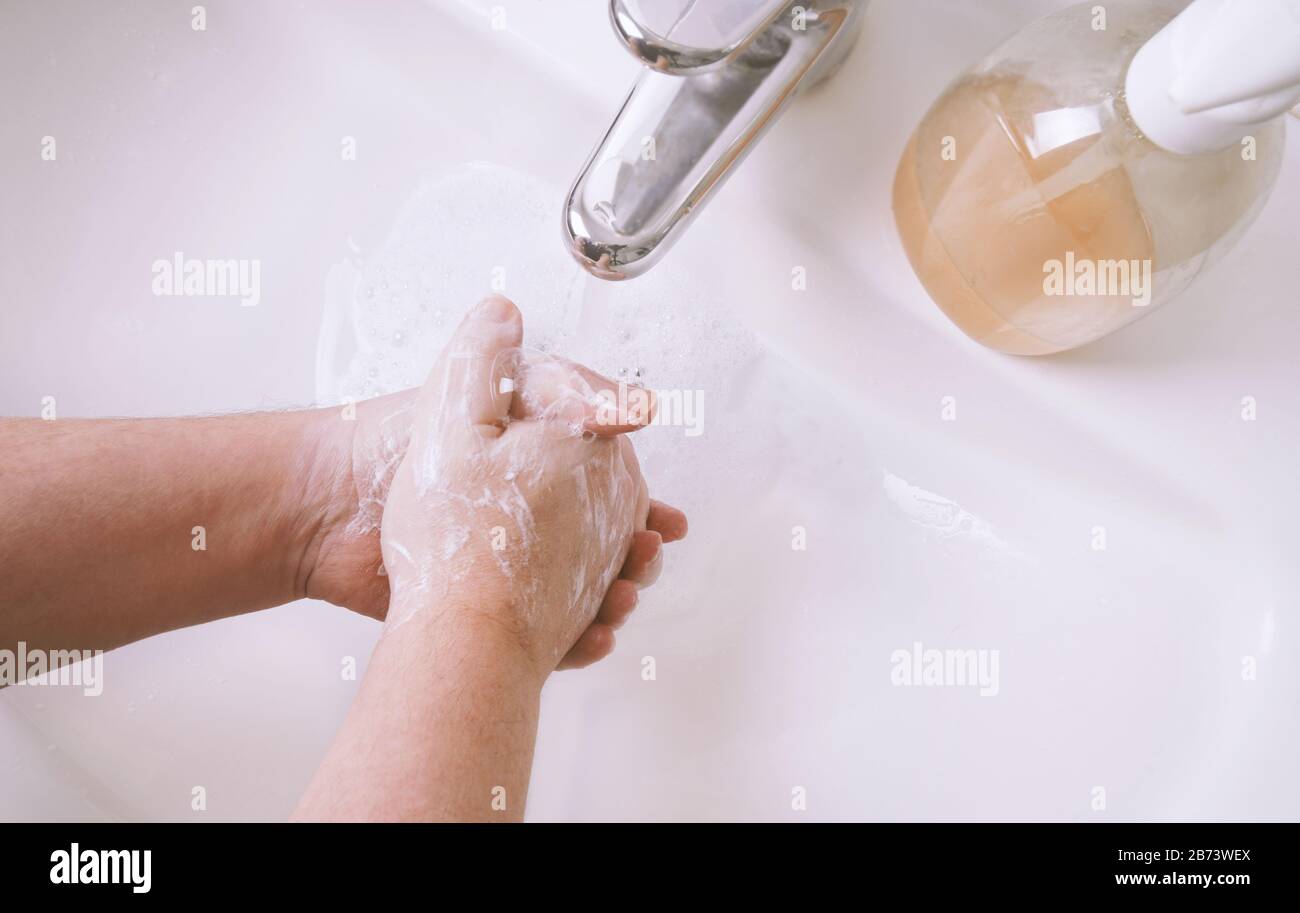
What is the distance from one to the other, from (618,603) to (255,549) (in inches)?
9.5

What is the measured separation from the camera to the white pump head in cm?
32

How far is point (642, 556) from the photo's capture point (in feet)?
1.87

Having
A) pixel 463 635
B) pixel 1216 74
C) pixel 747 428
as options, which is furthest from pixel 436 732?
pixel 1216 74

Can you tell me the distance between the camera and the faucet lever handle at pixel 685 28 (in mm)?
353

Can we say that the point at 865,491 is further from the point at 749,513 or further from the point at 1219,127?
the point at 1219,127

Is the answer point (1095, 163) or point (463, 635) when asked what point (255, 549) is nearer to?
point (463, 635)

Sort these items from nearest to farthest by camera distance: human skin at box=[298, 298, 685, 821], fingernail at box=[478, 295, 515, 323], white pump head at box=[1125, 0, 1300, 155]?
white pump head at box=[1125, 0, 1300, 155]
human skin at box=[298, 298, 685, 821]
fingernail at box=[478, 295, 515, 323]

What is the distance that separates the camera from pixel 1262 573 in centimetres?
50

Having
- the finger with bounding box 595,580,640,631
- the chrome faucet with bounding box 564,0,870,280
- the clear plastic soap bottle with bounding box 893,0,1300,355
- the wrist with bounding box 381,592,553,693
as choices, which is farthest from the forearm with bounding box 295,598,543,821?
the clear plastic soap bottle with bounding box 893,0,1300,355

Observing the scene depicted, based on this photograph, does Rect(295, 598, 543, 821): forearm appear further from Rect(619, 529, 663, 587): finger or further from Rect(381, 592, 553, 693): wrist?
Rect(619, 529, 663, 587): finger

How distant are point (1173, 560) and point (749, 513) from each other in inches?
10.3

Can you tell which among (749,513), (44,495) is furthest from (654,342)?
(44,495)

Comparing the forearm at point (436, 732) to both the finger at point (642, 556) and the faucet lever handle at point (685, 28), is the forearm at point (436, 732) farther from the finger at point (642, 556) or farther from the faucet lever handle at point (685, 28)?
the faucet lever handle at point (685, 28)

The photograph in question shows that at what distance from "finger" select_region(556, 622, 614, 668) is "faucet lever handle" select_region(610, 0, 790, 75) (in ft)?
1.15
